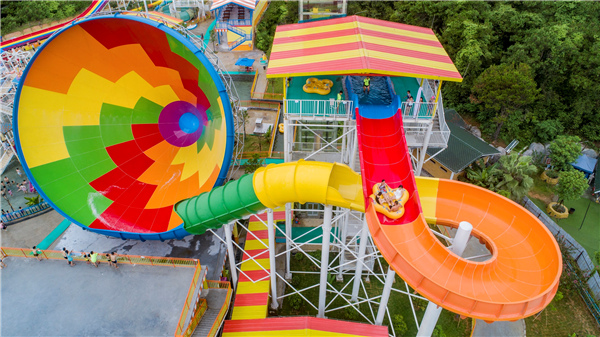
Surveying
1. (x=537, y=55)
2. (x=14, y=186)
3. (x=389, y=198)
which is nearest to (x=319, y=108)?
(x=389, y=198)

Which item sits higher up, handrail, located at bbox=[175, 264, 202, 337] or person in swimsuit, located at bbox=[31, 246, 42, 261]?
person in swimsuit, located at bbox=[31, 246, 42, 261]

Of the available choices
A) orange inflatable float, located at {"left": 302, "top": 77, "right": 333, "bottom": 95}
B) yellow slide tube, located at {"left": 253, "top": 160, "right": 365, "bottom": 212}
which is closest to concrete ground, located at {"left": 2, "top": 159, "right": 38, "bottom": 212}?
yellow slide tube, located at {"left": 253, "top": 160, "right": 365, "bottom": 212}

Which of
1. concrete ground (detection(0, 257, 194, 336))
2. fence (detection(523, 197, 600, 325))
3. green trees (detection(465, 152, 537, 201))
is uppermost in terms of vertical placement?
concrete ground (detection(0, 257, 194, 336))

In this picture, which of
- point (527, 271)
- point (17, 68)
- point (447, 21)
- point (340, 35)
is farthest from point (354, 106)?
point (17, 68)

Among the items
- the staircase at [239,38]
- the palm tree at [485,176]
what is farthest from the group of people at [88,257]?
the staircase at [239,38]

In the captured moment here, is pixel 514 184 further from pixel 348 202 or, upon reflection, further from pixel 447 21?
pixel 447 21

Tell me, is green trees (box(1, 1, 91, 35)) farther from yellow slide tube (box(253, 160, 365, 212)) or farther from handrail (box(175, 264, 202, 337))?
yellow slide tube (box(253, 160, 365, 212))

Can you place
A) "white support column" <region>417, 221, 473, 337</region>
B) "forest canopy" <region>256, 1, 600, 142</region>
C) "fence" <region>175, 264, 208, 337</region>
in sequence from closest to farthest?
"white support column" <region>417, 221, 473, 337</region>, "fence" <region>175, 264, 208, 337</region>, "forest canopy" <region>256, 1, 600, 142</region>
